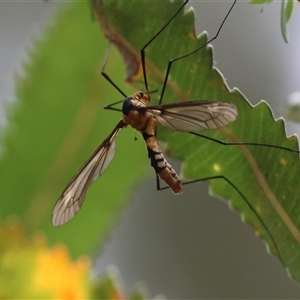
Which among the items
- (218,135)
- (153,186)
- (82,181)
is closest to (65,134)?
(82,181)

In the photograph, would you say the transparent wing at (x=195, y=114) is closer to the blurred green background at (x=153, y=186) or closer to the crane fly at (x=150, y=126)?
the crane fly at (x=150, y=126)

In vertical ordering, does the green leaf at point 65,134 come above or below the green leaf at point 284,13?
above

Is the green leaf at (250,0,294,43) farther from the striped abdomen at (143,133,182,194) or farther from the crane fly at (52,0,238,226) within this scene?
the striped abdomen at (143,133,182,194)

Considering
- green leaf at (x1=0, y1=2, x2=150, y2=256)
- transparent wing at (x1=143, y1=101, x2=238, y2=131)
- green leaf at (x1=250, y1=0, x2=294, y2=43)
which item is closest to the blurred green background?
green leaf at (x1=0, y1=2, x2=150, y2=256)

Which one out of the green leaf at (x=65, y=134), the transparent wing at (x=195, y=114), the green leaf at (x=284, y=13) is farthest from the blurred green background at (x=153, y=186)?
the green leaf at (x=284, y=13)

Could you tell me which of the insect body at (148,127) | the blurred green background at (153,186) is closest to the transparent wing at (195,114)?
the insect body at (148,127)

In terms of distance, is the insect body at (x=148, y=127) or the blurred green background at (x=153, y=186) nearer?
the insect body at (x=148, y=127)

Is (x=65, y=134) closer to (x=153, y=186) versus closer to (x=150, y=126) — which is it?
(x=150, y=126)
